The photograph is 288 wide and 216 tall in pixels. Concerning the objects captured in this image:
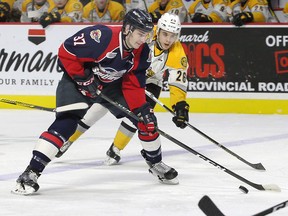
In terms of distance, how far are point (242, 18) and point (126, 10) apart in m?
1.46

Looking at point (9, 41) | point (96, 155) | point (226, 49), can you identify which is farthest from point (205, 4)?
point (96, 155)

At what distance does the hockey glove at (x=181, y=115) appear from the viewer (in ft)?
16.1

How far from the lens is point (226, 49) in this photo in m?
8.42

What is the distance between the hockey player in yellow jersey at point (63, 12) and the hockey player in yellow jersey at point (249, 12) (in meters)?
1.60

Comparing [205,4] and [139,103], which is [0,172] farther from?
[205,4]

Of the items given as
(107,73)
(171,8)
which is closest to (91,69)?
(107,73)

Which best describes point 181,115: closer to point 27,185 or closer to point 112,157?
point 112,157

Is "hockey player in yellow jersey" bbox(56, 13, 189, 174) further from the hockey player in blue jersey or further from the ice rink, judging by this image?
the hockey player in blue jersey

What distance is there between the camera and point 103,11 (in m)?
9.09

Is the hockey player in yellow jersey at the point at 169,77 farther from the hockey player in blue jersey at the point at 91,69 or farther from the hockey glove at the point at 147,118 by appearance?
the hockey player in blue jersey at the point at 91,69

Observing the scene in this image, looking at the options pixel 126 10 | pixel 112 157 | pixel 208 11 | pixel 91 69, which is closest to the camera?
pixel 91 69

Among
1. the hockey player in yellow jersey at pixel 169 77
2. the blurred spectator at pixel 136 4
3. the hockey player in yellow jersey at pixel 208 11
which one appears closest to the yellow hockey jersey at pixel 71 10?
the blurred spectator at pixel 136 4

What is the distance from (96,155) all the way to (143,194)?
1.45 m

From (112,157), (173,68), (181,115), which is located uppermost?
(173,68)
